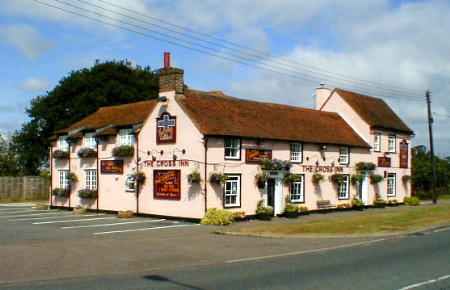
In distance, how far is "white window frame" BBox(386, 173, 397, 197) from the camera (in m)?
40.6

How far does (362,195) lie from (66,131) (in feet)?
62.7

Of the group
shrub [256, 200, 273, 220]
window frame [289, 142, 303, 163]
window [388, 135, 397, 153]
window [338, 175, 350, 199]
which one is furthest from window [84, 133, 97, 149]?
window [388, 135, 397, 153]

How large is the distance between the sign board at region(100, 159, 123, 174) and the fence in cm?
1648

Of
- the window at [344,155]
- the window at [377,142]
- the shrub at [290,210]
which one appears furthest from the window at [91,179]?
the window at [377,142]

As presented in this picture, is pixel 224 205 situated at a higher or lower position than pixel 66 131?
lower

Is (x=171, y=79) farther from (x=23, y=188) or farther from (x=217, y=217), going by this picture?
(x=23, y=188)

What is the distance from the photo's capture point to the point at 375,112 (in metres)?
42.3

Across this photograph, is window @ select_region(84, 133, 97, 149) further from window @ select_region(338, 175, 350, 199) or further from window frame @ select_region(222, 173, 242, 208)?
window @ select_region(338, 175, 350, 199)

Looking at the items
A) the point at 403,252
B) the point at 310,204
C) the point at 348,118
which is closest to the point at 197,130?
the point at 310,204

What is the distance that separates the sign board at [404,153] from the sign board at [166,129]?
2047 centimetres

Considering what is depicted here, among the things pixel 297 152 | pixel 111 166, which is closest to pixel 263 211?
pixel 297 152

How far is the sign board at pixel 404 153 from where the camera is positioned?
4228 centimetres

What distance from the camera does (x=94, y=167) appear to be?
33.6m

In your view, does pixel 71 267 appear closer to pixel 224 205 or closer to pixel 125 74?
pixel 224 205
